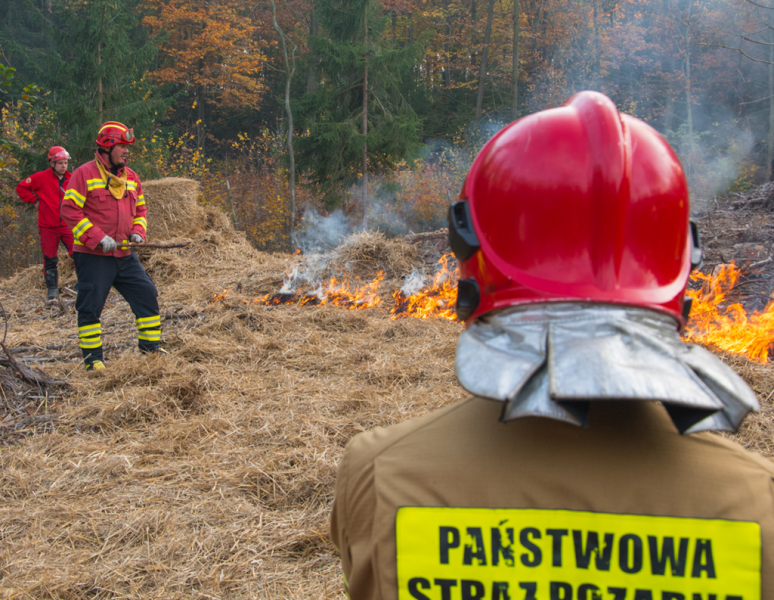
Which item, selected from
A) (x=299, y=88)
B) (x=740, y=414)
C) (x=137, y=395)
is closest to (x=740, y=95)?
(x=299, y=88)

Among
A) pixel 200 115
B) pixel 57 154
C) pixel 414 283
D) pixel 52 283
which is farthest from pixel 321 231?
pixel 200 115

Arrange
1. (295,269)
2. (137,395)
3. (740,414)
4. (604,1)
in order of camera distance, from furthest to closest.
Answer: (604,1) → (295,269) → (137,395) → (740,414)

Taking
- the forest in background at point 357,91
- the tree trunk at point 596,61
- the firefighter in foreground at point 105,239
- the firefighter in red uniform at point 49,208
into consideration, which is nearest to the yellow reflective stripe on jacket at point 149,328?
the firefighter in foreground at point 105,239

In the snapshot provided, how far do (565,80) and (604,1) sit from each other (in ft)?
11.0

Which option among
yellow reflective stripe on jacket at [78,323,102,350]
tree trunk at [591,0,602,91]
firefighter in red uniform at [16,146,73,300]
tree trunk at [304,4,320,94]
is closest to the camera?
yellow reflective stripe on jacket at [78,323,102,350]

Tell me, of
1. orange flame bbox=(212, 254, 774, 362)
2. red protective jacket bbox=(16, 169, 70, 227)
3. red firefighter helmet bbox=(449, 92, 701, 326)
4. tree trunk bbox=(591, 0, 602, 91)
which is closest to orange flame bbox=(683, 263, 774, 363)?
orange flame bbox=(212, 254, 774, 362)

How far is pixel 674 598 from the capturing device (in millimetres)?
852

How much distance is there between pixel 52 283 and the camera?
9.23 metres

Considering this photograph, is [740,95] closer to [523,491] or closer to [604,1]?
[604,1]

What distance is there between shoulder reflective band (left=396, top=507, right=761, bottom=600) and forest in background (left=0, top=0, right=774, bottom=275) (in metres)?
10.9

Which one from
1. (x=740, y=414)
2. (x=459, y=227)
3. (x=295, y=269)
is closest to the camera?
(x=740, y=414)

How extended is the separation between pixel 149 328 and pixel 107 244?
0.93 meters

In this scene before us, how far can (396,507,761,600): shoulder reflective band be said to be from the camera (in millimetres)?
848

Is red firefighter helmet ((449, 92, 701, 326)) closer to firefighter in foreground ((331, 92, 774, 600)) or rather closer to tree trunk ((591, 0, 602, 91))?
firefighter in foreground ((331, 92, 774, 600))
